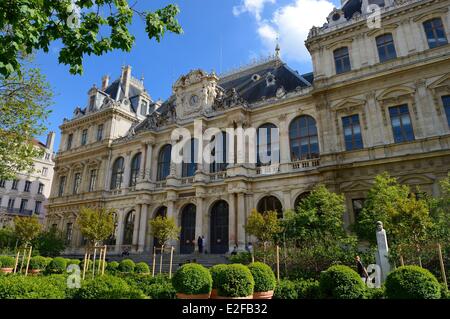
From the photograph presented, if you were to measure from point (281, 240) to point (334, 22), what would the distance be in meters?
18.0

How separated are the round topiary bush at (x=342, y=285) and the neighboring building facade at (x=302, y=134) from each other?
11.7 meters

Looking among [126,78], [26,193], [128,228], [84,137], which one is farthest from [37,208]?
[128,228]

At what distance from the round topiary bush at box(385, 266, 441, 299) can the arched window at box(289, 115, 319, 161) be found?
15.3m

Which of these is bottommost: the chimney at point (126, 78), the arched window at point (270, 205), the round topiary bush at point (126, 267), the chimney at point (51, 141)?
the round topiary bush at point (126, 267)

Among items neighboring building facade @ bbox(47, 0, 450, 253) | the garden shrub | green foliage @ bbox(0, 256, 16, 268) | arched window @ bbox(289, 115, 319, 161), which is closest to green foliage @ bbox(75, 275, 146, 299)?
the garden shrub

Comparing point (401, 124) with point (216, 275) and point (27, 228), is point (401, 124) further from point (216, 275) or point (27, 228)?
point (27, 228)

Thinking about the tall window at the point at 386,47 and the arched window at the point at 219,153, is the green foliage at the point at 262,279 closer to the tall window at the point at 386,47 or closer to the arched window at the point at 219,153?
the arched window at the point at 219,153

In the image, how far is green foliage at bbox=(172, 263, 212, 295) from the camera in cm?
855

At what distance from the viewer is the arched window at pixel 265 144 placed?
80.6 feet

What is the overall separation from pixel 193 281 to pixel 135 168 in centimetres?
2528

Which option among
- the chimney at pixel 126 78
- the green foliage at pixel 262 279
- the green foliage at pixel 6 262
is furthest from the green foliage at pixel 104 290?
the chimney at pixel 126 78

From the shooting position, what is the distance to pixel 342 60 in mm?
22969
